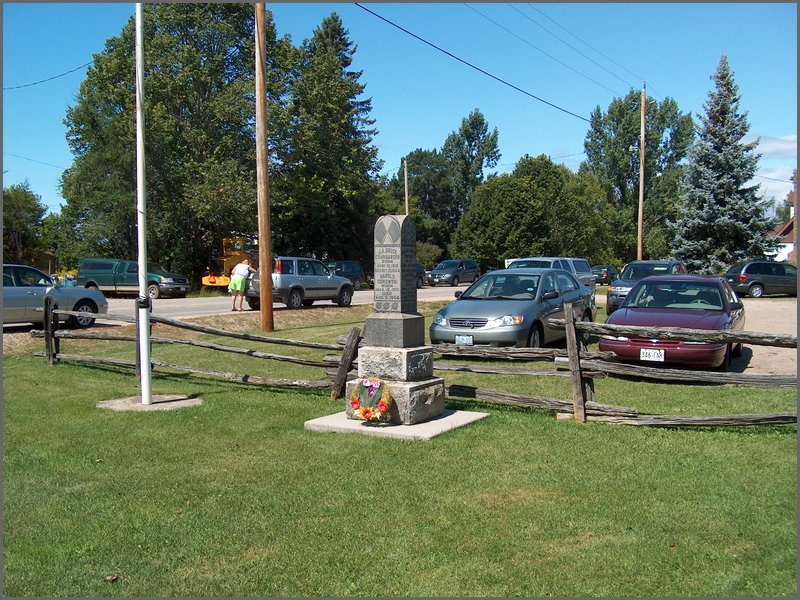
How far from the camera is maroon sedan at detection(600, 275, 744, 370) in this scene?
10.4 metres

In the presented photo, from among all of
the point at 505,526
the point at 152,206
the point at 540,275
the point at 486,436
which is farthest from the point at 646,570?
the point at 152,206

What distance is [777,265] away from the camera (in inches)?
1286

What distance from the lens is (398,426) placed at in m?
7.77

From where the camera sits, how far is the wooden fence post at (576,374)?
7.94 m

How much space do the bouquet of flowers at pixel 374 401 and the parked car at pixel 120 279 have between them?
27.6 meters

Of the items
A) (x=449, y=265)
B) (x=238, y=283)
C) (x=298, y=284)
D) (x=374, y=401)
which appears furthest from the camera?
(x=449, y=265)

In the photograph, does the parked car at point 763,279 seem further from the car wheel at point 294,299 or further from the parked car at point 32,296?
the parked car at point 32,296

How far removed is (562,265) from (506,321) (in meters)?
10.6

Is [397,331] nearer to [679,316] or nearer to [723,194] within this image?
[679,316]

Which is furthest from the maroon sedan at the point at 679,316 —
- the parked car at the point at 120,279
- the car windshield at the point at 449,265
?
the car windshield at the point at 449,265

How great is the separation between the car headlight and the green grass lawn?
3670 mm

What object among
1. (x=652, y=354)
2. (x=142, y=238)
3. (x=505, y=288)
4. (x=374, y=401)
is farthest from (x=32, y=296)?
(x=652, y=354)

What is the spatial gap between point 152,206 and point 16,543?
121 ft

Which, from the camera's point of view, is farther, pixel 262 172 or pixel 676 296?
pixel 262 172
